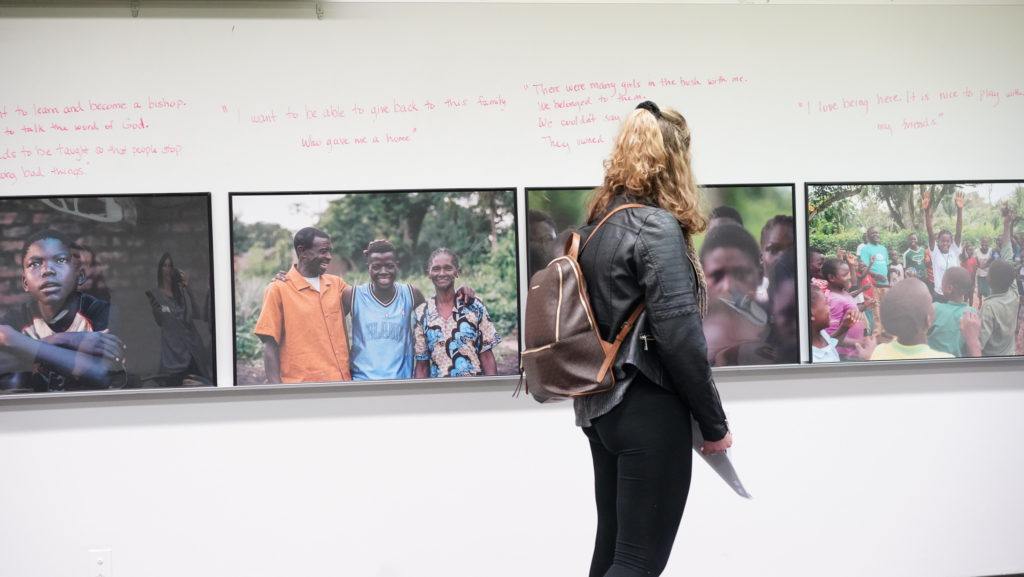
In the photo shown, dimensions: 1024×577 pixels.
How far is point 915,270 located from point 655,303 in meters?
1.71

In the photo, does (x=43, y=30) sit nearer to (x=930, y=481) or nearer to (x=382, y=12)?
(x=382, y=12)

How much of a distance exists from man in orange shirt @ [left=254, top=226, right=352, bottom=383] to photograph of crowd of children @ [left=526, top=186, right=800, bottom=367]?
4.27 ft

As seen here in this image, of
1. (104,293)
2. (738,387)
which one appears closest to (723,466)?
(738,387)

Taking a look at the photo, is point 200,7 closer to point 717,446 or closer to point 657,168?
point 657,168

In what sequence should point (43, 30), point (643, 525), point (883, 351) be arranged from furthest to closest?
point (883, 351) → point (43, 30) → point (643, 525)

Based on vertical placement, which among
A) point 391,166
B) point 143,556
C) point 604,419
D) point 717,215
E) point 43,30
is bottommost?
point 143,556

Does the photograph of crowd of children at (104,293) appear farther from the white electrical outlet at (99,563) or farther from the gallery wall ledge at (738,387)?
the white electrical outlet at (99,563)

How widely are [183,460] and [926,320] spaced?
2731 millimetres

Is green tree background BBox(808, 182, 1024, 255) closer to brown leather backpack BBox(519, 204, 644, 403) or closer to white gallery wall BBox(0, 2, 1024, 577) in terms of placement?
white gallery wall BBox(0, 2, 1024, 577)

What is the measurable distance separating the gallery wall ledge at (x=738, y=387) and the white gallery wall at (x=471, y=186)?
1 cm

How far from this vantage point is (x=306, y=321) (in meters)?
2.75

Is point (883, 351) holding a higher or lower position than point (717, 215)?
lower

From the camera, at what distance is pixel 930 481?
10.1ft

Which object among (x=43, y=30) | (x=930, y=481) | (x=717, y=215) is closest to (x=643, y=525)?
(x=717, y=215)
